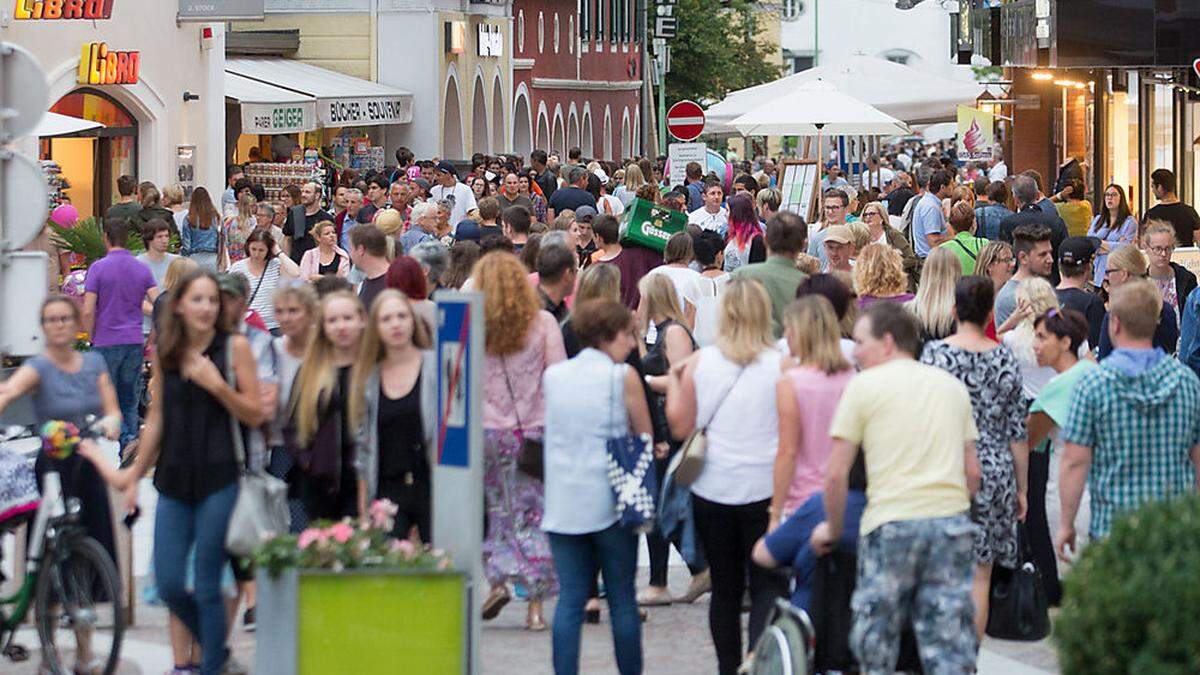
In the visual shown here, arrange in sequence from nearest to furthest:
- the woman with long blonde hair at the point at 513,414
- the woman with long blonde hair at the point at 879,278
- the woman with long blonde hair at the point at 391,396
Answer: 1. the woman with long blonde hair at the point at 391,396
2. the woman with long blonde hair at the point at 513,414
3. the woman with long blonde hair at the point at 879,278

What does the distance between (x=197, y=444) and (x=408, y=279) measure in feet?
7.09

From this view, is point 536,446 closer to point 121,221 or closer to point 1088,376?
point 1088,376

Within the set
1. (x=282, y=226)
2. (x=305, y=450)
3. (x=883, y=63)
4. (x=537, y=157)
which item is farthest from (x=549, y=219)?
(x=305, y=450)

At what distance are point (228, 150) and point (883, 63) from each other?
9.65 metres

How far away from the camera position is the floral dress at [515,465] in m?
9.01

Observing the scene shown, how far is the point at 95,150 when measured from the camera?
78.2 ft

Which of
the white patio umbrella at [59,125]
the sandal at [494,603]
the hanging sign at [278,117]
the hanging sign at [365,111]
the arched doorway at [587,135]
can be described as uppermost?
the arched doorway at [587,135]

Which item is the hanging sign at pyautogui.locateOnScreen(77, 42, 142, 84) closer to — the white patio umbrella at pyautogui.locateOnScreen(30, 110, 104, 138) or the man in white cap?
the white patio umbrella at pyautogui.locateOnScreen(30, 110, 104, 138)

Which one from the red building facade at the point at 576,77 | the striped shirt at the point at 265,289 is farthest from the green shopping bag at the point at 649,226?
the red building facade at the point at 576,77

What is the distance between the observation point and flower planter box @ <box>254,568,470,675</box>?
7.30 metres

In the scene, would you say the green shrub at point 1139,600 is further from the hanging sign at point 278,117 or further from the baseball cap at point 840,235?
the hanging sign at point 278,117

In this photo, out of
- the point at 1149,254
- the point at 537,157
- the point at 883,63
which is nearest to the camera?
the point at 1149,254

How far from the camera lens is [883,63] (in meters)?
31.3

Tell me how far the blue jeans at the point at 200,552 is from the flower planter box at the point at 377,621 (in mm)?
638
